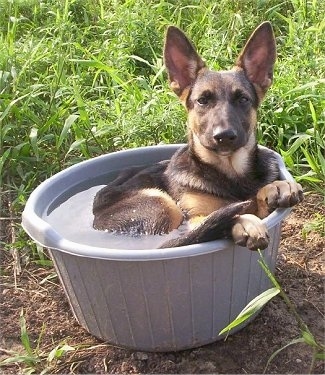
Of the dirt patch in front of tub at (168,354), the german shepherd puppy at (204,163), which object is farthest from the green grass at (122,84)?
the german shepherd puppy at (204,163)

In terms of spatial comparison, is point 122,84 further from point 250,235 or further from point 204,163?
point 250,235

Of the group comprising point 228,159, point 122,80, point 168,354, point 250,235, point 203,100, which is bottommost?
point 168,354

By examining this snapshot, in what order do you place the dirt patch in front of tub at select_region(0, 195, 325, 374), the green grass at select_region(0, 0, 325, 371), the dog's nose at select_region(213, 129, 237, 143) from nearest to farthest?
the dirt patch in front of tub at select_region(0, 195, 325, 374) < the dog's nose at select_region(213, 129, 237, 143) < the green grass at select_region(0, 0, 325, 371)

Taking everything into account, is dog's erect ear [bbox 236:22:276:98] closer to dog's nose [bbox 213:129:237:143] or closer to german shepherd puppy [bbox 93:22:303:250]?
german shepherd puppy [bbox 93:22:303:250]

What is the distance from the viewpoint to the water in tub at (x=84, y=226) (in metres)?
3.34

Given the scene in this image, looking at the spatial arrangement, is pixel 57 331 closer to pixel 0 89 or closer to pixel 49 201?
pixel 49 201

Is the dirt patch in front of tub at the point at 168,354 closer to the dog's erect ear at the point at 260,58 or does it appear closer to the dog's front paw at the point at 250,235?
the dog's front paw at the point at 250,235

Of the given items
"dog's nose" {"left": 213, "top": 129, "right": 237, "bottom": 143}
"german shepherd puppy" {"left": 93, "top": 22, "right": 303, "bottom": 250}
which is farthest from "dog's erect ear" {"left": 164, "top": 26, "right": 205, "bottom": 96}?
"dog's nose" {"left": 213, "top": 129, "right": 237, "bottom": 143}

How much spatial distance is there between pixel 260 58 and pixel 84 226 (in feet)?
4.33

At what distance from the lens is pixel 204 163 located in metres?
3.62

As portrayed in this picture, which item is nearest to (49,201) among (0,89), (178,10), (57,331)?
(57,331)

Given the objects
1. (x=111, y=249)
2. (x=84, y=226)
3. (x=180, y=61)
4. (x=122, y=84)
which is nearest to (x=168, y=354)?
(x=111, y=249)

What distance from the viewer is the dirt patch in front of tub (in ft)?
9.83

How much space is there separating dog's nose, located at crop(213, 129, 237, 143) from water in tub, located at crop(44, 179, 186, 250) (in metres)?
0.47
